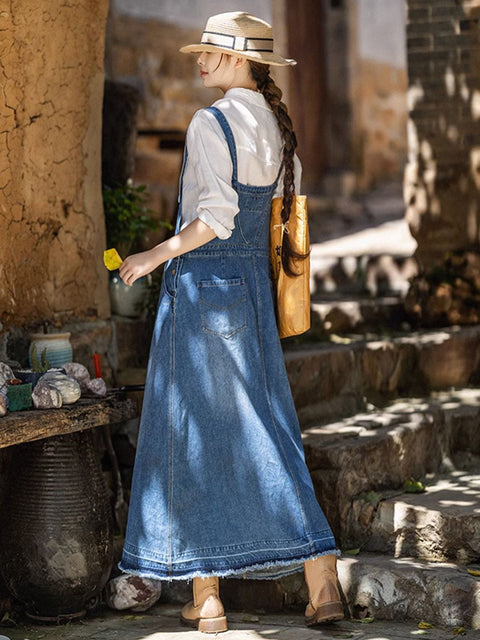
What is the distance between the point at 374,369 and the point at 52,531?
2.31m

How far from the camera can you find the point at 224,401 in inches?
160

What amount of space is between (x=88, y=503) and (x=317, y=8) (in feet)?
Answer: 28.1

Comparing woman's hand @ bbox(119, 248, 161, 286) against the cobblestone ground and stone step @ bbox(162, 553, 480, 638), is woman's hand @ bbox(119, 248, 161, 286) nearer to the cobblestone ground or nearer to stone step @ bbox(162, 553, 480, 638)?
the cobblestone ground

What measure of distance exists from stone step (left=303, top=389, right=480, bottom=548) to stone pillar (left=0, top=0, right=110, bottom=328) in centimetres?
115

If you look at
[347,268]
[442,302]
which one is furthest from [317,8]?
[442,302]

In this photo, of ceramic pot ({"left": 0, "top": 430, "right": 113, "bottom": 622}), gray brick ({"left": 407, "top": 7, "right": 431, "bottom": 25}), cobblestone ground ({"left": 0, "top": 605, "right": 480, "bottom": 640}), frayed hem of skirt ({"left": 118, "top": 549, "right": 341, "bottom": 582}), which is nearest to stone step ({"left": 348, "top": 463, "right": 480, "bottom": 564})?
cobblestone ground ({"left": 0, "top": 605, "right": 480, "bottom": 640})

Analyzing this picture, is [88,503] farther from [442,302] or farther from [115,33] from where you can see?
[115,33]

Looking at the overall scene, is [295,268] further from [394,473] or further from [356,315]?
[356,315]

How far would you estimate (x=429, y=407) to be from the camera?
5.82 meters

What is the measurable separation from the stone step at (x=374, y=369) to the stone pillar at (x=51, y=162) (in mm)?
1072

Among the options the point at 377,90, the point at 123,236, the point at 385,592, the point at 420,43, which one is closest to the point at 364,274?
the point at 420,43

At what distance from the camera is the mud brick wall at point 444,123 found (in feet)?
24.3

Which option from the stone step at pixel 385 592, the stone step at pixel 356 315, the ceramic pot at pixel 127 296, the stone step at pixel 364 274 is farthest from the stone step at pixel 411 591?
the stone step at pixel 364 274

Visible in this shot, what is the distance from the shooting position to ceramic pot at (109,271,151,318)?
17.4 feet
